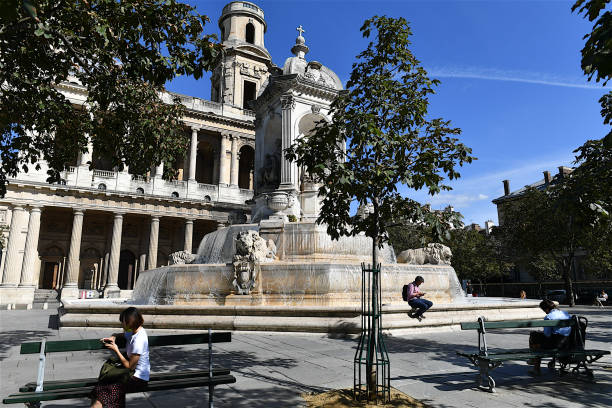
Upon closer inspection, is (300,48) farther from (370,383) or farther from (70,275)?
(70,275)

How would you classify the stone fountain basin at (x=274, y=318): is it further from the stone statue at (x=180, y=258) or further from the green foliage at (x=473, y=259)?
the green foliage at (x=473, y=259)

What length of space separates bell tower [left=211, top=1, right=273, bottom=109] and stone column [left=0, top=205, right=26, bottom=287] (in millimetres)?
22469

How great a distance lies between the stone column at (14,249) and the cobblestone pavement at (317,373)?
26.7m

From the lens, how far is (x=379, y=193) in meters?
4.77

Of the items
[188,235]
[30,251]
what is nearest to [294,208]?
[188,235]

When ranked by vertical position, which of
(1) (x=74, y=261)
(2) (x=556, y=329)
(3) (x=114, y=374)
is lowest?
(3) (x=114, y=374)

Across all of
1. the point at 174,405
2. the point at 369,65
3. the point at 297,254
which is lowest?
the point at 174,405

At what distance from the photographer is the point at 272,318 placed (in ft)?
28.2

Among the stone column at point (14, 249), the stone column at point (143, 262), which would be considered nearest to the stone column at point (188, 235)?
the stone column at point (143, 262)

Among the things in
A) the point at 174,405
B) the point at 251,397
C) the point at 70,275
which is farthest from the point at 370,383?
the point at 70,275

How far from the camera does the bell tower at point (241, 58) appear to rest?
1786 inches

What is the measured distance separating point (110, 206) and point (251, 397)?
33704 millimetres

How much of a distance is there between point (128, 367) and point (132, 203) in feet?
112

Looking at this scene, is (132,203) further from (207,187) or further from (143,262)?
(207,187)
